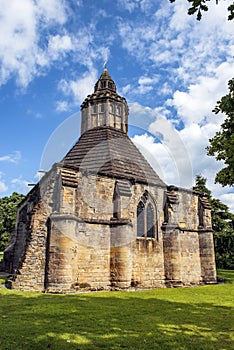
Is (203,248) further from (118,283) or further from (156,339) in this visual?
(156,339)

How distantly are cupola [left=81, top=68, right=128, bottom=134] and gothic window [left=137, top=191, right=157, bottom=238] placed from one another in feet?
28.3

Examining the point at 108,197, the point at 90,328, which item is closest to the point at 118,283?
the point at 108,197

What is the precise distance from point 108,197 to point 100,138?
21.6ft

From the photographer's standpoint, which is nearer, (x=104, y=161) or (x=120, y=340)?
(x=120, y=340)

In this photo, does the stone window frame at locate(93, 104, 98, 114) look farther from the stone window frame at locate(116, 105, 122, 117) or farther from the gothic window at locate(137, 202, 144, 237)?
the gothic window at locate(137, 202, 144, 237)

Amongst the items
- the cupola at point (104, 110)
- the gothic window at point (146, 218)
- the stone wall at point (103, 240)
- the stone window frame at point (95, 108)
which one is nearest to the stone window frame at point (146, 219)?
the gothic window at point (146, 218)

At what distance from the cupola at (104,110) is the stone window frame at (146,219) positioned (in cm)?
850

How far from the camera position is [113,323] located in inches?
286

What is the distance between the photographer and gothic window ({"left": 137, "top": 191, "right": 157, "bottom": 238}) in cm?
1655

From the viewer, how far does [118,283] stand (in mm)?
13922

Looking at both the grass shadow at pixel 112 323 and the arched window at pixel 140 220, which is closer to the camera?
the grass shadow at pixel 112 323

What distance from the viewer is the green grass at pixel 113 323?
5684 millimetres

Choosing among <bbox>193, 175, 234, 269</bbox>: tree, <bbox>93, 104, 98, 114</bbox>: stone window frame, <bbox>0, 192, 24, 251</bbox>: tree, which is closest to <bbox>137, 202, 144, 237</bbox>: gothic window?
<bbox>93, 104, 98, 114</bbox>: stone window frame

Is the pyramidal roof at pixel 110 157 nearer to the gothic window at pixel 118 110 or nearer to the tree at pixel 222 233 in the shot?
the gothic window at pixel 118 110
